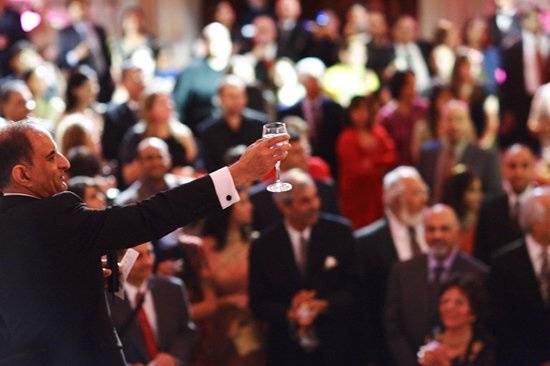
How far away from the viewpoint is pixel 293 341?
23.3 feet

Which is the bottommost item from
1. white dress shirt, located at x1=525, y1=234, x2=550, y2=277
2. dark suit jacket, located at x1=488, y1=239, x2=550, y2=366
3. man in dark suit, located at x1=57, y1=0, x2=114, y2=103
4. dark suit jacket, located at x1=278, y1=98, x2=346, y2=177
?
dark suit jacket, located at x1=488, y1=239, x2=550, y2=366

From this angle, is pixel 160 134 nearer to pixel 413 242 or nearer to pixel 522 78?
pixel 413 242

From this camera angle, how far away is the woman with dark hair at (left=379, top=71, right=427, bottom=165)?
419 inches

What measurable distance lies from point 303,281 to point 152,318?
41.1 inches

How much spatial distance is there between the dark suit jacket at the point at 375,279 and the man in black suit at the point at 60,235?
136 inches

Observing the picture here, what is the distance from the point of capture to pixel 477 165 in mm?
9258

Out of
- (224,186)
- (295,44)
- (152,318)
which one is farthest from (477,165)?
(224,186)

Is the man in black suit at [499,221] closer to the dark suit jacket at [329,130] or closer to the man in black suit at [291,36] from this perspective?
the dark suit jacket at [329,130]

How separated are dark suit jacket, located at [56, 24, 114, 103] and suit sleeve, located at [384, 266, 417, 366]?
6.91 meters

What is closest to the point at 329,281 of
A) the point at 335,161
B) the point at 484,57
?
the point at 335,161

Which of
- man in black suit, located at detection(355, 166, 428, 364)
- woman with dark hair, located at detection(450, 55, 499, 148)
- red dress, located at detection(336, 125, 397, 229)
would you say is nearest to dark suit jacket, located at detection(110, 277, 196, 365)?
man in black suit, located at detection(355, 166, 428, 364)

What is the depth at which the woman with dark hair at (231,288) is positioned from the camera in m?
7.23

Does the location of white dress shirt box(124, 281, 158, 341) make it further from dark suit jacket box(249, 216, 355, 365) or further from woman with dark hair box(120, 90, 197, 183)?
woman with dark hair box(120, 90, 197, 183)

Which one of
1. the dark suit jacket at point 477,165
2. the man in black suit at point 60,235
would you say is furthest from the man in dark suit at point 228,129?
the man in black suit at point 60,235
